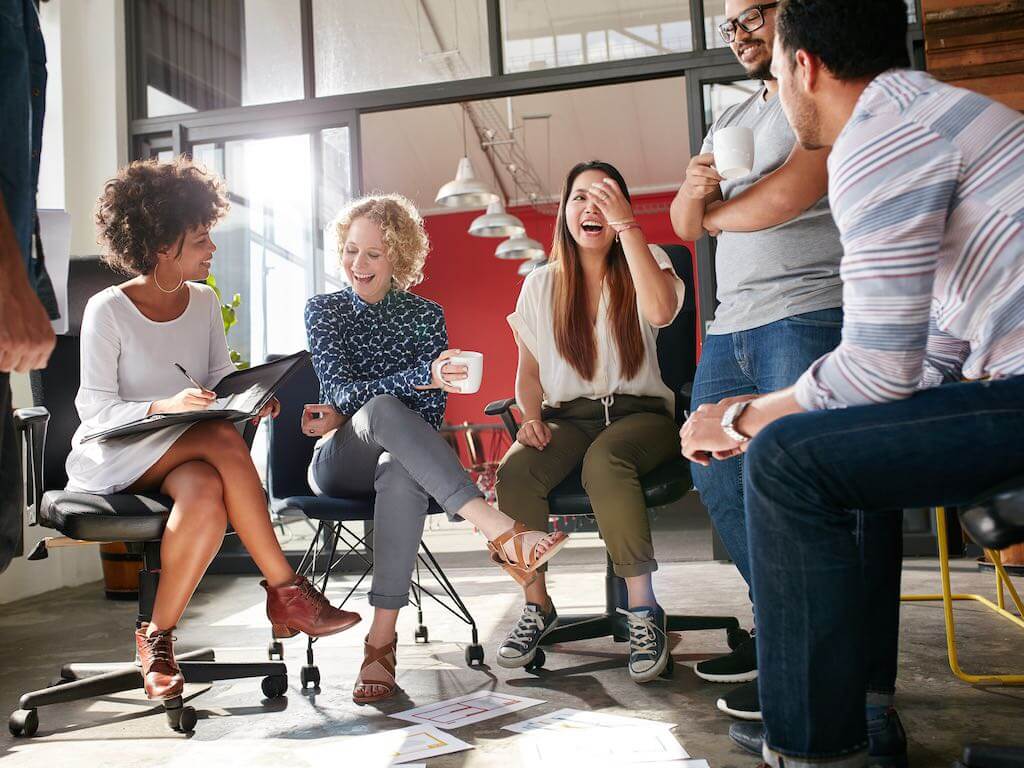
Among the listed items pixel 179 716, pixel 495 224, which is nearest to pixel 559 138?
pixel 495 224

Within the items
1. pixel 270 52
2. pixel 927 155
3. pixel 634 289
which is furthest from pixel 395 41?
pixel 927 155

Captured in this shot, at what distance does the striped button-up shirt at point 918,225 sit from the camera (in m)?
1.02

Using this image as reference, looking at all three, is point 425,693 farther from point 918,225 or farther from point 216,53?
point 216,53

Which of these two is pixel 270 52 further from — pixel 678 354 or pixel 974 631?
pixel 974 631

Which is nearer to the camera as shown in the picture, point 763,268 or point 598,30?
point 763,268

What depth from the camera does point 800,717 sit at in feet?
3.63

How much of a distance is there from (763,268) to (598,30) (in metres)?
2.72

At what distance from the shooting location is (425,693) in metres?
2.10

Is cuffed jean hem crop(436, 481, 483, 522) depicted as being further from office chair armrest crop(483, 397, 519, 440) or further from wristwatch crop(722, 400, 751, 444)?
wristwatch crop(722, 400, 751, 444)

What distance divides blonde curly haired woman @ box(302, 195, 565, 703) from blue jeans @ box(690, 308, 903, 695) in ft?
1.24

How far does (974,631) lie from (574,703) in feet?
4.17

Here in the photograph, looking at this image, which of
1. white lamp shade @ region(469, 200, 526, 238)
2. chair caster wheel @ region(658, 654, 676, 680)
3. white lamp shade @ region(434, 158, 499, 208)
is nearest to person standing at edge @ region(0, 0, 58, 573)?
chair caster wheel @ region(658, 654, 676, 680)

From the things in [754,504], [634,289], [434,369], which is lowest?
[754,504]

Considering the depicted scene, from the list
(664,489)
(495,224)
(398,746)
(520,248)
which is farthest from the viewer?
(520,248)
